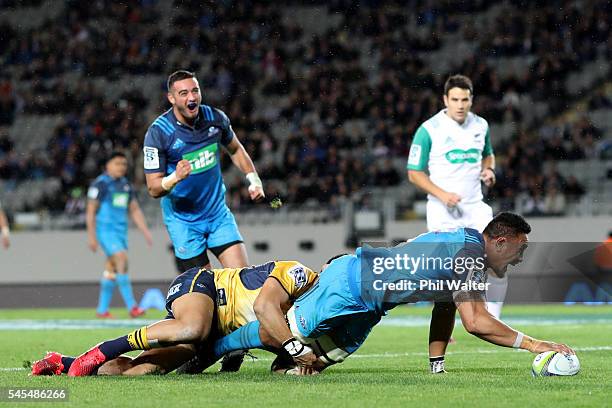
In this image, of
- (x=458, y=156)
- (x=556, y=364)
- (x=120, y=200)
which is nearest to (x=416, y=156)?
(x=458, y=156)

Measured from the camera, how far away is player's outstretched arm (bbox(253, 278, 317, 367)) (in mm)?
7176

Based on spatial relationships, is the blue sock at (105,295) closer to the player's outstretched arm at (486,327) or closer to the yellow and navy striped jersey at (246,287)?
the yellow and navy striped jersey at (246,287)

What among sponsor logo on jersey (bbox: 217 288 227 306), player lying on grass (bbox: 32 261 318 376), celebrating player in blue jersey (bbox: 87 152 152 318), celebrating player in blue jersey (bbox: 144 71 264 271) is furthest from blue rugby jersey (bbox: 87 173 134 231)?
sponsor logo on jersey (bbox: 217 288 227 306)

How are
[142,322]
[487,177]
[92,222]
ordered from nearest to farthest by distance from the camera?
[487,177] < [142,322] < [92,222]

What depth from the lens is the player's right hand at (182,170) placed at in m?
9.02

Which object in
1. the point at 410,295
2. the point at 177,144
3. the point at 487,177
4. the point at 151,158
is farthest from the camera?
the point at 487,177

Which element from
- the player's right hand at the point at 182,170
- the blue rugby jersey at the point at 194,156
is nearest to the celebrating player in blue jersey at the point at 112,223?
the blue rugby jersey at the point at 194,156

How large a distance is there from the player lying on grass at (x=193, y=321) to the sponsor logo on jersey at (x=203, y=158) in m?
2.07

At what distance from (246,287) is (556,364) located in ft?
7.07

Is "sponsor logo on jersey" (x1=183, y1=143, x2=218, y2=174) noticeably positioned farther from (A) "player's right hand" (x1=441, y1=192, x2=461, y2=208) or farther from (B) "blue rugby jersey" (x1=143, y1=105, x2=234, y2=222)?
(A) "player's right hand" (x1=441, y1=192, x2=461, y2=208)

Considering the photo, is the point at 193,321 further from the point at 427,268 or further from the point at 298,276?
the point at 427,268

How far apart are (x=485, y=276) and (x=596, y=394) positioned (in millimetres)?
1158

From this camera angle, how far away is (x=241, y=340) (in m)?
7.60

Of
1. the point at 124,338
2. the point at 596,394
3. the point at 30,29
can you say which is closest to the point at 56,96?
the point at 30,29
